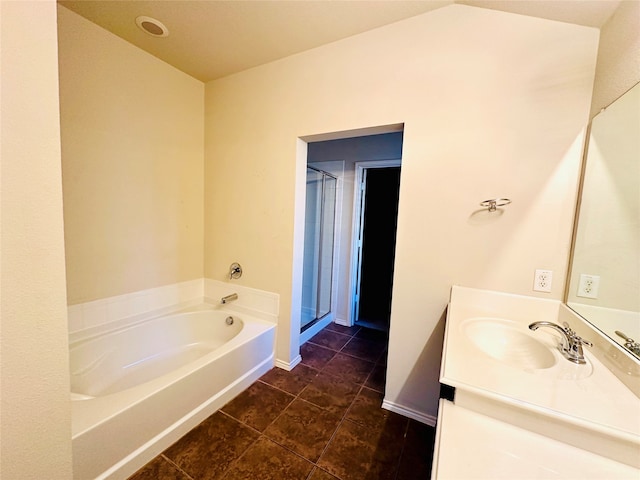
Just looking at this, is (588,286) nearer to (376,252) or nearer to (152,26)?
(376,252)

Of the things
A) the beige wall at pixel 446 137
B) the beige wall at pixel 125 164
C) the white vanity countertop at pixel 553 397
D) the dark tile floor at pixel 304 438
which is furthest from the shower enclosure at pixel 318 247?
the white vanity countertop at pixel 553 397

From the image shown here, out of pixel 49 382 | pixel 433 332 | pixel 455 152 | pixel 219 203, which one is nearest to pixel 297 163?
pixel 219 203

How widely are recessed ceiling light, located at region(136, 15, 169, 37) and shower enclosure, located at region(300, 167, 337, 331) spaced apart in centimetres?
158

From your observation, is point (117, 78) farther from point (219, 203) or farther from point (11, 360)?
point (11, 360)

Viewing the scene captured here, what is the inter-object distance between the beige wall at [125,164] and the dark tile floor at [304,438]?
1.29 meters

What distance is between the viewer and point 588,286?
1.20 metres

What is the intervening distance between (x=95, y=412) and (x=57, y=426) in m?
0.62

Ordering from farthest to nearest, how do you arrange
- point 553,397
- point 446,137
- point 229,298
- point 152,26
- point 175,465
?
point 229,298 → point 152,26 → point 446,137 → point 175,465 → point 553,397

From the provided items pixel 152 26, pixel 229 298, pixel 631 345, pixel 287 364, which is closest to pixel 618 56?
Answer: pixel 631 345

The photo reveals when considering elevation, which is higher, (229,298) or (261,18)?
(261,18)

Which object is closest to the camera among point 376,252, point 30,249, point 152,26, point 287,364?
point 30,249

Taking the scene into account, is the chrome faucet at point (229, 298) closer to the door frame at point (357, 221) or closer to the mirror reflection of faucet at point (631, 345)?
the door frame at point (357, 221)

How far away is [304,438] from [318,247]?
6.24 feet

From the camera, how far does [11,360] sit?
0.63m
